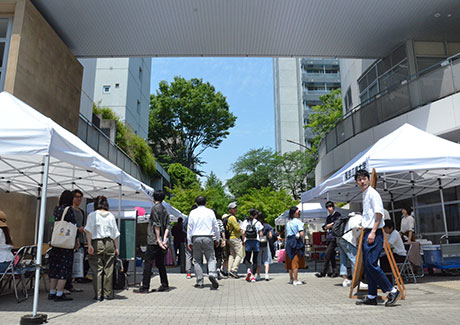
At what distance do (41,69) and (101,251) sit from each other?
9056 millimetres

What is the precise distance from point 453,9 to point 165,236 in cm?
1374

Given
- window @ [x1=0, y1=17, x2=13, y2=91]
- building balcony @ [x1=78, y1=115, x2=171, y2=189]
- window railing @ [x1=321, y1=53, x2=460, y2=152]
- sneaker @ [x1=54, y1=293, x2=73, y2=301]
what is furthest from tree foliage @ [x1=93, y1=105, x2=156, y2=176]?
sneaker @ [x1=54, y1=293, x2=73, y2=301]

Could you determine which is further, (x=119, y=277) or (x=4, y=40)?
(x=4, y=40)

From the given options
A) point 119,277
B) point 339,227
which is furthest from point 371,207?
point 119,277

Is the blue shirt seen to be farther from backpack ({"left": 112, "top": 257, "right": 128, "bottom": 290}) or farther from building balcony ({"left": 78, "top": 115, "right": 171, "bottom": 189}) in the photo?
building balcony ({"left": 78, "top": 115, "right": 171, "bottom": 189})

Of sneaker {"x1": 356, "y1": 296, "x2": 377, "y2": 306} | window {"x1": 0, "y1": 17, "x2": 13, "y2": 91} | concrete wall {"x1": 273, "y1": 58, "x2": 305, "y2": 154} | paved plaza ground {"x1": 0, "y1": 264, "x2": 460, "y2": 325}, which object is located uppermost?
concrete wall {"x1": 273, "y1": 58, "x2": 305, "y2": 154}

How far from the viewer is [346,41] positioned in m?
16.4

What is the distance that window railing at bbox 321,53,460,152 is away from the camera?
1237 centimetres

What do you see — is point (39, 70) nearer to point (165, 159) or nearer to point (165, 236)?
point (165, 236)

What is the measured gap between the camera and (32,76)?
41.3 feet

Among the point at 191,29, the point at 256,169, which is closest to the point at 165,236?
the point at 191,29

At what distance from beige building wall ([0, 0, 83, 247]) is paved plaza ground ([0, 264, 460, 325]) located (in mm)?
4708

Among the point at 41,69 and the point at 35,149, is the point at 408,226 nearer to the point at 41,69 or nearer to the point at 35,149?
the point at 35,149

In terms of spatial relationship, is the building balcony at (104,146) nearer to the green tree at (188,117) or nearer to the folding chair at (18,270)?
the folding chair at (18,270)
